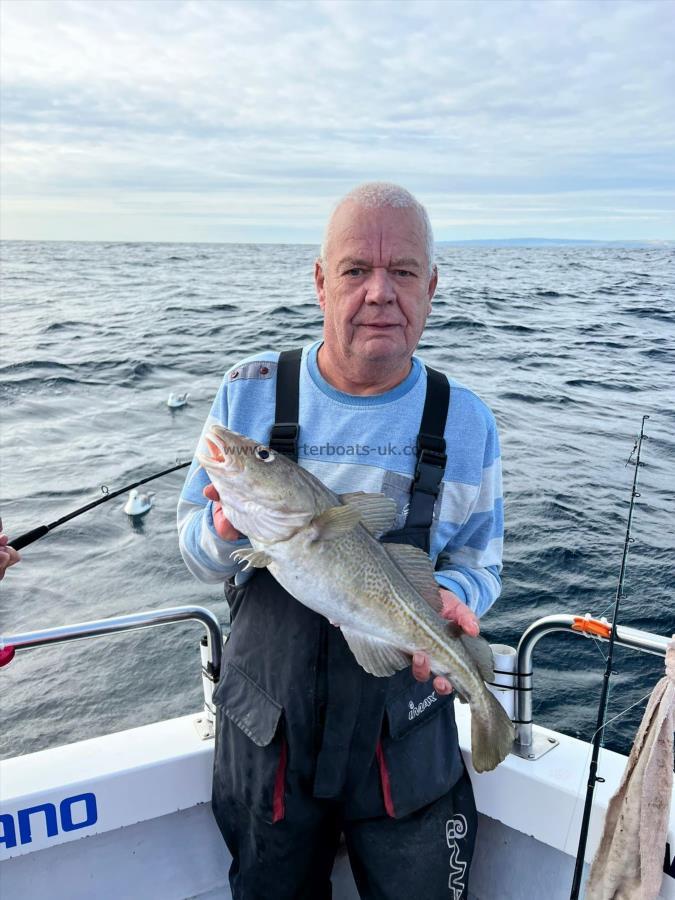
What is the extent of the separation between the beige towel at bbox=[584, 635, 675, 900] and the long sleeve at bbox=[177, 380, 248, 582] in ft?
4.79

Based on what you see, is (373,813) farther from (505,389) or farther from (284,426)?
(505,389)

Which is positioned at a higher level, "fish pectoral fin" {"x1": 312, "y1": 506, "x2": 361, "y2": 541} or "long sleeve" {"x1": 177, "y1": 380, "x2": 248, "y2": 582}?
"fish pectoral fin" {"x1": 312, "y1": 506, "x2": 361, "y2": 541}

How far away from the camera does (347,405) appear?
104 inches

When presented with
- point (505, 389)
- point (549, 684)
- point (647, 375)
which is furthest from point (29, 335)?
point (549, 684)

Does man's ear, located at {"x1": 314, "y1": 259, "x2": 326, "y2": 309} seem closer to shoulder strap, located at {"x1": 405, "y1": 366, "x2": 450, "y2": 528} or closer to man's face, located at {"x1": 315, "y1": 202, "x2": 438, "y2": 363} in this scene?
man's face, located at {"x1": 315, "y1": 202, "x2": 438, "y2": 363}

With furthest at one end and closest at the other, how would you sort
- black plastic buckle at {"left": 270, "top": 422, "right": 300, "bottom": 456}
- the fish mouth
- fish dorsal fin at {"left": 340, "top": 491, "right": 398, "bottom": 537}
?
1. black plastic buckle at {"left": 270, "top": 422, "right": 300, "bottom": 456}
2. fish dorsal fin at {"left": 340, "top": 491, "right": 398, "bottom": 537}
3. the fish mouth

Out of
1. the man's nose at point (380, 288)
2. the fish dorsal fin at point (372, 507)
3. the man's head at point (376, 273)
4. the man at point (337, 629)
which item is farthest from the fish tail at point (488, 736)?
the man's nose at point (380, 288)

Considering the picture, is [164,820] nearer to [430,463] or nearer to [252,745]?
[252,745]

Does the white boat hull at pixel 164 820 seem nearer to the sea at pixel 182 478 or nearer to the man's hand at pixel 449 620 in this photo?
the man's hand at pixel 449 620

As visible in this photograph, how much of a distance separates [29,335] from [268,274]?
25090 millimetres

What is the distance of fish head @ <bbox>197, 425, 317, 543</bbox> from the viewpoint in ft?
7.27

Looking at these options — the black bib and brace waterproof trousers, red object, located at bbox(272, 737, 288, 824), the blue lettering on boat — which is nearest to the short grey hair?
the black bib and brace waterproof trousers

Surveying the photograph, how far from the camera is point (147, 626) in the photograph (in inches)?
114

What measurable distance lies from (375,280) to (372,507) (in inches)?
31.0
